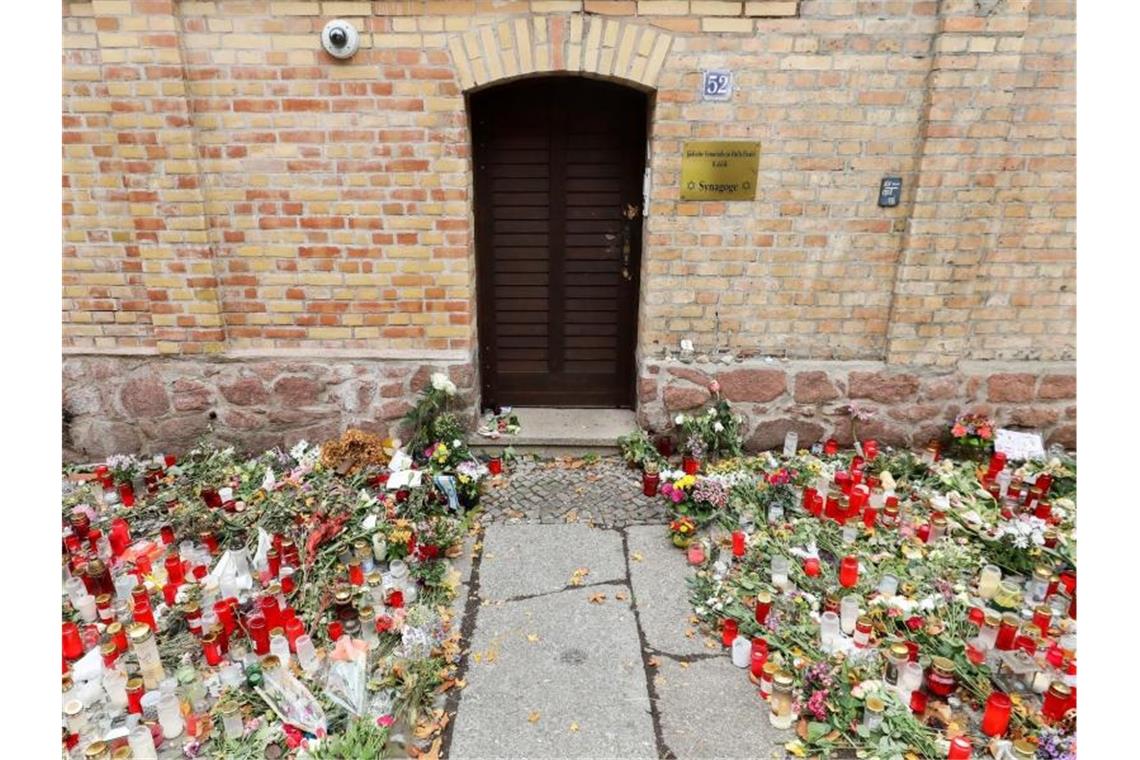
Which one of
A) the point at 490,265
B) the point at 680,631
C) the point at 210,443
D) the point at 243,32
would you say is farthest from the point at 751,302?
the point at 210,443

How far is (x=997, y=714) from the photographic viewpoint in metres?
2.39

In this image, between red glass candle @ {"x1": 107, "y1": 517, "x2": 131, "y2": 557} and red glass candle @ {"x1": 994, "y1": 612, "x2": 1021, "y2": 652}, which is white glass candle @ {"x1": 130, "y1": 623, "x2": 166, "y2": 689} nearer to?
red glass candle @ {"x1": 107, "y1": 517, "x2": 131, "y2": 557}

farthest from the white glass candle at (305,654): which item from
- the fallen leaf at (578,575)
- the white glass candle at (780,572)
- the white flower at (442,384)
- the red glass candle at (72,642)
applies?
the white glass candle at (780,572)

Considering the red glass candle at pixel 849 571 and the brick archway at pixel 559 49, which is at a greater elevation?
the brick archway at pixel 559 49

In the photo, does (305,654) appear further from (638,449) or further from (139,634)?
(638,449)

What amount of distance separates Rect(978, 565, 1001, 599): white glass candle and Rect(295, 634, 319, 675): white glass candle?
317 cm

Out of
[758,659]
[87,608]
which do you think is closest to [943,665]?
[758,659]

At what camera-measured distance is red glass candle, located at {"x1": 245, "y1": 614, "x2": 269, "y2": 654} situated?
9.14ft

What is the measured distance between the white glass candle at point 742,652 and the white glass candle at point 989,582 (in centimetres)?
131

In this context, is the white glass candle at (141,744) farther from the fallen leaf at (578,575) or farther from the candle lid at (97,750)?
the fallen leaf at (578,575)

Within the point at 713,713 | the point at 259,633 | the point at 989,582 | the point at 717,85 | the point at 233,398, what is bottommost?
the point at 713,713

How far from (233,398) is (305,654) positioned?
7.30 ft

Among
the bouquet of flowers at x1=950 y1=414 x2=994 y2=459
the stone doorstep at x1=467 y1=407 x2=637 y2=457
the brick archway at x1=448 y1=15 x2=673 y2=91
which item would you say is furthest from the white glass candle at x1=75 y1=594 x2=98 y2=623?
the bouquet of flowers at x1=950 y1=414 x2=994 y2=459

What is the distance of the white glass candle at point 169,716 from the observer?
2.45 m
